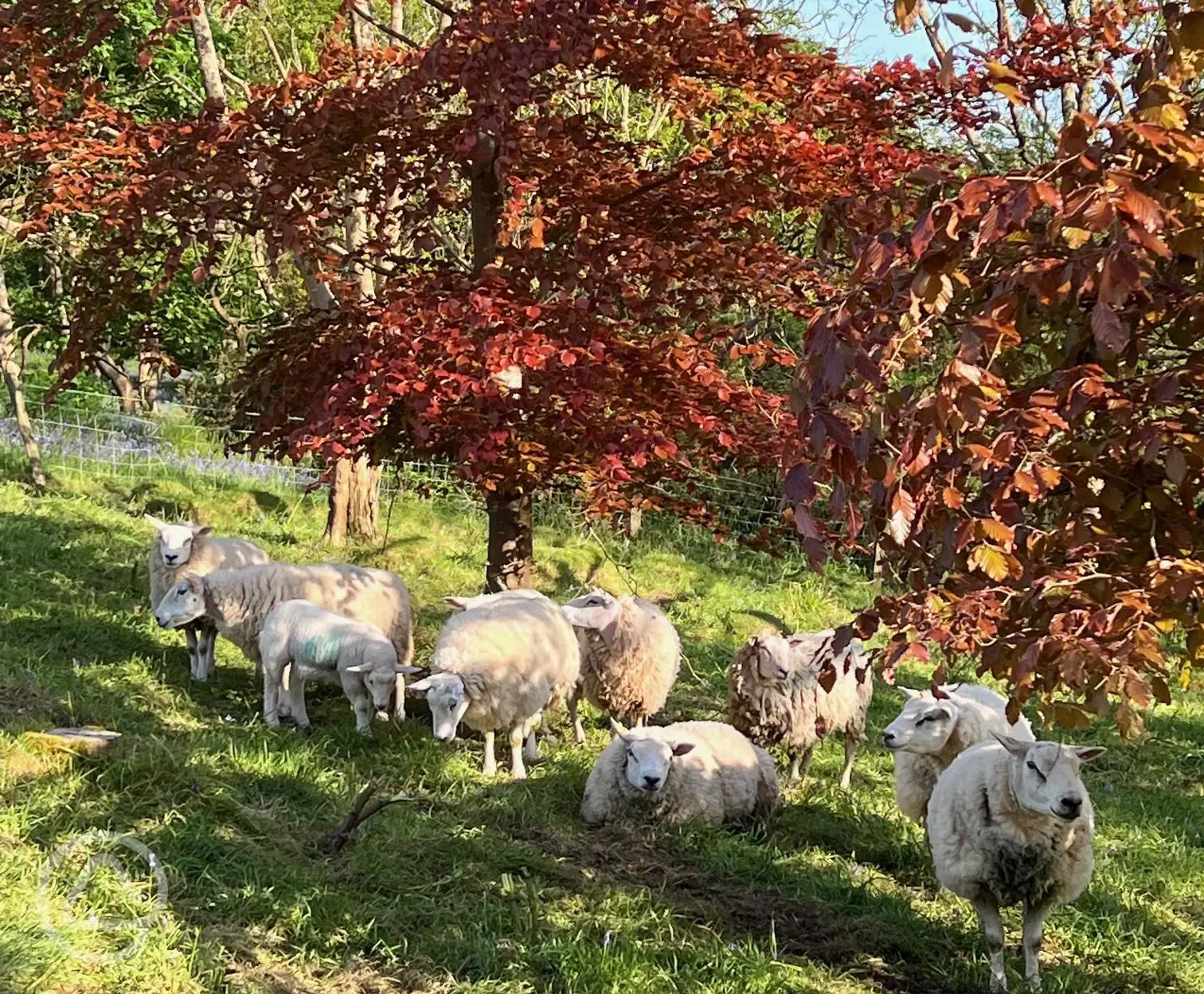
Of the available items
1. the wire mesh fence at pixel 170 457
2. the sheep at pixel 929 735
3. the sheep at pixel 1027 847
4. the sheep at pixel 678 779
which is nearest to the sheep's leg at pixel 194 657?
the sheep at pixel 678 779

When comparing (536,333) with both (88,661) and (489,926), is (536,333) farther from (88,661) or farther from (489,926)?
(88,661)

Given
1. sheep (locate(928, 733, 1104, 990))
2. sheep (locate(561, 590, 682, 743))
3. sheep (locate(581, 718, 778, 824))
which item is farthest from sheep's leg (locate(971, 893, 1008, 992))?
sheep (locate(561, 590, 682, 743))

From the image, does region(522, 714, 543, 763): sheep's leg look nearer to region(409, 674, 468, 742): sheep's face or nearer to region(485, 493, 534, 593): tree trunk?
region(409, 674, 468, 742): sheep's face

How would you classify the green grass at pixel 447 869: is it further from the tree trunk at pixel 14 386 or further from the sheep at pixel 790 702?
the tree trunk at pixel 14 386

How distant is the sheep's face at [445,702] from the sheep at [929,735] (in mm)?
2123

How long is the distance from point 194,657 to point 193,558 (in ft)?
3.16

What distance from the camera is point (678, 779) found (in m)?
5.66

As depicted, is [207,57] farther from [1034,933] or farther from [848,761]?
[1034,933]

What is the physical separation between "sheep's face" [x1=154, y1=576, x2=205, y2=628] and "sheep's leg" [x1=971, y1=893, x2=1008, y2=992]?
15.0 ft

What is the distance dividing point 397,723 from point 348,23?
6949 mm

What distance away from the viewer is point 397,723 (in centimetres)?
639

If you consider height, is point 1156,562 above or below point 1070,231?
below

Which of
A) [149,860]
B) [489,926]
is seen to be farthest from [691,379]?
[149,860]

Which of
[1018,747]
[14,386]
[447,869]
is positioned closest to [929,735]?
[1018,747]
